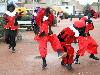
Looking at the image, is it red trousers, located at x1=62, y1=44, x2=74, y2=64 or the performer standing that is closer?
the performer standing

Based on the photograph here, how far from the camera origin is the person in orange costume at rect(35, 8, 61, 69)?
37.3ft

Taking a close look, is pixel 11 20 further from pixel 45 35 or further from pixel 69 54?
pixel 69 54

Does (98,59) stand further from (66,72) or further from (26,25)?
(26,25)

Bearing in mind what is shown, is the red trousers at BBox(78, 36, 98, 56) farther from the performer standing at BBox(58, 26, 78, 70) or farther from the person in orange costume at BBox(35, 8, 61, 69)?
the person in orange costume at BBox(35, 8, 61, 69)

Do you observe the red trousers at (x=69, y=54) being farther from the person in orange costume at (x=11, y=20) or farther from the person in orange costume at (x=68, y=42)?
the person in orange costume at (x=11, y=20)

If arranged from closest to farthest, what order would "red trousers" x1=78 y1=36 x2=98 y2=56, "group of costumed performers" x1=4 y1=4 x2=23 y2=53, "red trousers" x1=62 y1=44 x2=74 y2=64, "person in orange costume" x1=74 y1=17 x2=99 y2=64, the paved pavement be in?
the paved pavement
"red trousers" x1=62 y1=44 x2=74 y2=64
"person in orange costume" x1=74 y1=17 x2=99 y2=64
"red trousers" x1=78 y1=36 x2=98 y2=56
"group of costumed performers" x1=4 y1=4 x2=23 y2=53

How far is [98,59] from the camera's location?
1308 centimetres

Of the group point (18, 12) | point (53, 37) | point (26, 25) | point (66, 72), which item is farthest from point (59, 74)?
point (26, 25)

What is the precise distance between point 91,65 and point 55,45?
1.52m

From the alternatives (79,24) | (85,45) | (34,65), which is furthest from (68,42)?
(34,65)

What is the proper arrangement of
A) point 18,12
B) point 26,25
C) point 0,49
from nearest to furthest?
point 18,12, point 0,49, point 26,25

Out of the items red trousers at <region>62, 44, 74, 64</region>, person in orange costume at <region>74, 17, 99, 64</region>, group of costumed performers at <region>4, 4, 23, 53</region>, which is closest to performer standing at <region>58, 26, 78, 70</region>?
red trousers at <region>62, 44, 74, 64</region>

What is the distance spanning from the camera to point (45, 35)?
37.7 ft

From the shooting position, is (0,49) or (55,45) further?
(0,49)
